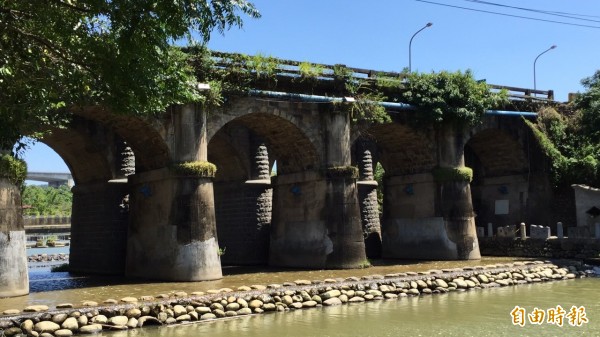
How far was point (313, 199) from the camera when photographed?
26672 millimetres

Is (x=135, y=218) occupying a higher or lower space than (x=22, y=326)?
higher

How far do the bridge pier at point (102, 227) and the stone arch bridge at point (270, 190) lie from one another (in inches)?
1.8

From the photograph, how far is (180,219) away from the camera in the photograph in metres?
22.1

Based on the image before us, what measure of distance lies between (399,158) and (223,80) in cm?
1124

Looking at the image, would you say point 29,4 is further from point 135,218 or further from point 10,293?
point 135,218

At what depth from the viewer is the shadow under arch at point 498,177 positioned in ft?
115

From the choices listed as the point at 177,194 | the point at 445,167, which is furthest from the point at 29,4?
the point at 445,167

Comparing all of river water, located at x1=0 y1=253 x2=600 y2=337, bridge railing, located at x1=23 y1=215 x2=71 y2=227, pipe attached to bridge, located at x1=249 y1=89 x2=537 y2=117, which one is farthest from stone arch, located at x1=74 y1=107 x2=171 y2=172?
bridge railing, located at x1=23 y1=215 x2=71 y2=227

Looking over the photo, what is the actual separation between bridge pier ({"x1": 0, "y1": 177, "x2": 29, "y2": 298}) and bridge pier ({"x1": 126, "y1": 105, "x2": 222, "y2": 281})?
16.2ft

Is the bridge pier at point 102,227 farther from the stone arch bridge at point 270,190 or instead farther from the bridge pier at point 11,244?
the bridge pier at point 11,244

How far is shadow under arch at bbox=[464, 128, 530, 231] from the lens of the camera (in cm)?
3491

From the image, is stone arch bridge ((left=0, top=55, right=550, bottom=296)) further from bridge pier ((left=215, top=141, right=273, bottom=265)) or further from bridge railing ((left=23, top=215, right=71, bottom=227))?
bridge railing ((left=23, top=215, right=71, bottom=227))

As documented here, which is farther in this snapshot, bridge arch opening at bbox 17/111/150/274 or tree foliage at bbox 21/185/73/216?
tree foliage at bbox 21/185/73/216

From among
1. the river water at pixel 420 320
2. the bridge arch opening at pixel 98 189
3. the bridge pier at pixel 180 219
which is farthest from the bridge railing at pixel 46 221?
the river water at pixel 420 320
